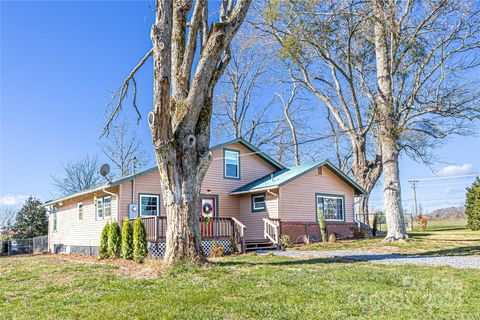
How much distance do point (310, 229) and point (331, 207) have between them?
90.2 inches

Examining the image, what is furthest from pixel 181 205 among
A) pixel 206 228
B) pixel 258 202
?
pixel 258 202

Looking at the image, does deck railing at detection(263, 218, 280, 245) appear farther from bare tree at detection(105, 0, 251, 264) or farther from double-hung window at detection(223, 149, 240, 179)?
bare tree at detection(105, 0, 251, 264)

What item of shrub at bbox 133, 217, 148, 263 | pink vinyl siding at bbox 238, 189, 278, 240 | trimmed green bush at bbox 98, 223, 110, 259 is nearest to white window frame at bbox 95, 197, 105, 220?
trimmed green bush at bbox 98, 223, 110, 259

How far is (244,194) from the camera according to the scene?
18438 mm

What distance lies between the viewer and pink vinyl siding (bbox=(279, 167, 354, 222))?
692 inches

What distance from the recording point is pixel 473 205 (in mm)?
26281

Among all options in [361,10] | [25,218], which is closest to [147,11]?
[361,10]

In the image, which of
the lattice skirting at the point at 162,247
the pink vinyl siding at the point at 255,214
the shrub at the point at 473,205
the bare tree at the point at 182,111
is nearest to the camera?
the bare tree at the point at 182,111

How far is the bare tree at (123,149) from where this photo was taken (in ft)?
110

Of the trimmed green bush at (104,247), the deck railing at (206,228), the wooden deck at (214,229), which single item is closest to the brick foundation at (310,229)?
the wooden deck at (214,229)

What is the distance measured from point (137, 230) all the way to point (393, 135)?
10121mm

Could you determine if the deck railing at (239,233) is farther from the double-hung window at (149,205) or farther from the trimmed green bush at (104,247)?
the trimmed green bush at (104,247)

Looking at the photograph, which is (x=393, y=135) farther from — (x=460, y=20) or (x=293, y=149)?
(x=293, y=149)

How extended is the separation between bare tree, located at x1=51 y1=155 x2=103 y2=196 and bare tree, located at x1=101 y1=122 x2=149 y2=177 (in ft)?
10.8
